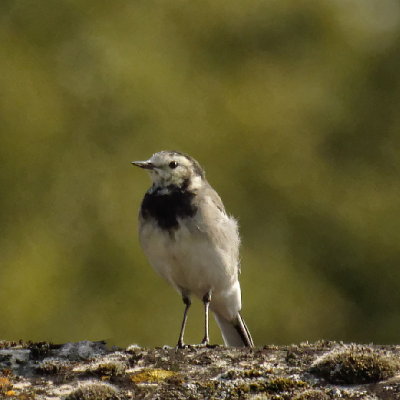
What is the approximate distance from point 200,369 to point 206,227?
335cm

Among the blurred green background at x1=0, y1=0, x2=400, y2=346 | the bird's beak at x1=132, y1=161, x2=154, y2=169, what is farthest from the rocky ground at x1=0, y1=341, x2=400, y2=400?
the blurred green background at x1=0, y1=0, x2=400, y2=346

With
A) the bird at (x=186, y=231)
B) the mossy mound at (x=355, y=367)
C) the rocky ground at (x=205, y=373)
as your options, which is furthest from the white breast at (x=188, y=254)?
the mossy mound at (x=355, y=367)

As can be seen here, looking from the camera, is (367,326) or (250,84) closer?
(367,326)

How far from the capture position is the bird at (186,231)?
40.6 ft

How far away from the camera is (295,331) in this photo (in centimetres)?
2400

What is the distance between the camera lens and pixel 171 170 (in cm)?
1288

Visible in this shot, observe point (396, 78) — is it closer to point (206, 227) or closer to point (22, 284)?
point (22, 284)

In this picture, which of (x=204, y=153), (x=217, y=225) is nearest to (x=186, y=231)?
(x=217, y=225)

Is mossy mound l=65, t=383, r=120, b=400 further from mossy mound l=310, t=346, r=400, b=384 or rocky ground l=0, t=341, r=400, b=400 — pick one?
mossy mound l=310, t=346, r=400, b=384

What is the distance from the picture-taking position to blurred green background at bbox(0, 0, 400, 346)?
75.4ft

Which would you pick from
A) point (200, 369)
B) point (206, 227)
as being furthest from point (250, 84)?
point (200, 369)

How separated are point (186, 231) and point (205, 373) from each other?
331 cm

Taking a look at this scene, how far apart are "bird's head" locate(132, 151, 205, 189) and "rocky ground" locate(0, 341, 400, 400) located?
9.74ft

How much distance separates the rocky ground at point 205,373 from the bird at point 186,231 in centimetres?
233
